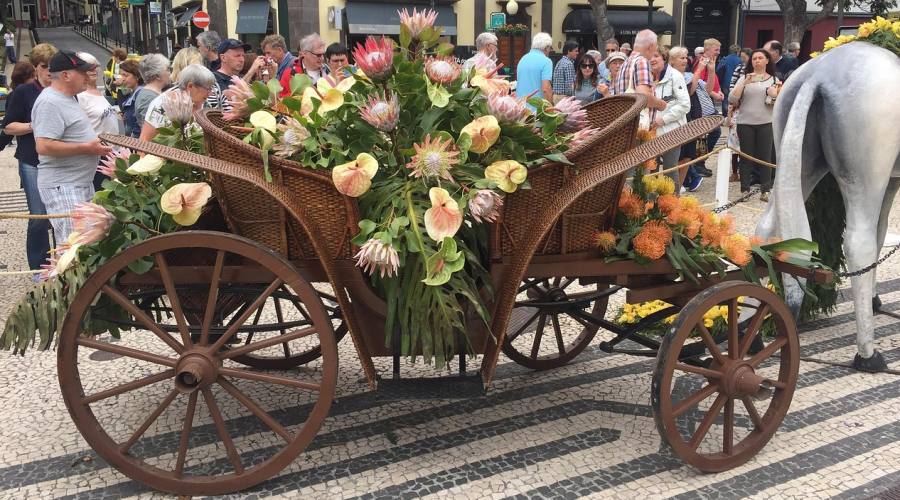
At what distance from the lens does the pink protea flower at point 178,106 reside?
310 centimetres

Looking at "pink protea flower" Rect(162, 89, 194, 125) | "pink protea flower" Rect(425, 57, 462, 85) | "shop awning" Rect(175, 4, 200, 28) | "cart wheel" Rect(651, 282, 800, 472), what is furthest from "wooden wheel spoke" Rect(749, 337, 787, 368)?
"shop awning" Rect(175, 4, 200, 28)

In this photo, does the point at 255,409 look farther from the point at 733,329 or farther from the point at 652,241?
the point at 733,329

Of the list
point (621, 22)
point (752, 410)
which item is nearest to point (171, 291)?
point (752, 410)

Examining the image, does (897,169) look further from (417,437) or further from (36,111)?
(36,111)

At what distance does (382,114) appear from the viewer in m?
2.70

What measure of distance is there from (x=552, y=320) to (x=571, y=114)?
1.44 metres

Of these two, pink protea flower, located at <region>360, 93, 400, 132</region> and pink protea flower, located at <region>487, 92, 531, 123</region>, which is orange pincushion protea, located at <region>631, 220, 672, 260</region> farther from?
pink protea flower, located at <region>360, 93, 400, 132</region>

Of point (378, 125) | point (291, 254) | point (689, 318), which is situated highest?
point (378, 125)

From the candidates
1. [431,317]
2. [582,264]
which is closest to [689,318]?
[582,264]

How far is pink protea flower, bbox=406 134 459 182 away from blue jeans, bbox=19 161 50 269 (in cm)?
419

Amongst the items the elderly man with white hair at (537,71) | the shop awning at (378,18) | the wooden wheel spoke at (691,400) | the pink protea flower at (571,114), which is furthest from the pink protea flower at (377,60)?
the shop awning at (378,18)

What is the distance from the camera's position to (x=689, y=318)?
117 inches

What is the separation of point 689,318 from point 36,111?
4182 millimetres

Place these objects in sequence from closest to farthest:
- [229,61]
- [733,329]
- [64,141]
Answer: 1. [733,329]
2. [64,141]
3. [229,61]
